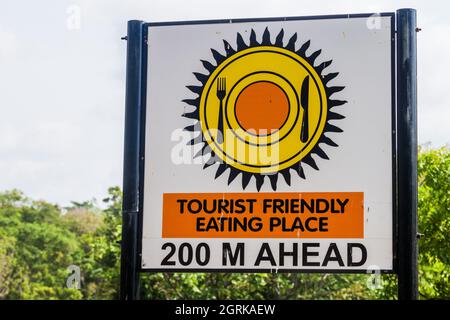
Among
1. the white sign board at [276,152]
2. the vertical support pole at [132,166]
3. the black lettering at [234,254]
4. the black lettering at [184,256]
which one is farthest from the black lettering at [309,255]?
the vertical support pole at [132,166]

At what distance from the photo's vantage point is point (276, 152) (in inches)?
185

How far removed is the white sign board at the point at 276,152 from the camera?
4613 mm

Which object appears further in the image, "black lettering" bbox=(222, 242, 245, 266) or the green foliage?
the green foliage

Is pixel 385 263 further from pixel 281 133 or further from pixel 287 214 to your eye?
pixel 281 133

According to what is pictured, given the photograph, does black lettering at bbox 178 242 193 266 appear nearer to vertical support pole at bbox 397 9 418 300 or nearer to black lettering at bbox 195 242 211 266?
black lettering at bbox 195 242 211 266

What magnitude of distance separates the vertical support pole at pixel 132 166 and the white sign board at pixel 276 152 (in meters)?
0.07

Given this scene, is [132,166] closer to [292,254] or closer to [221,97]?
[221,97]

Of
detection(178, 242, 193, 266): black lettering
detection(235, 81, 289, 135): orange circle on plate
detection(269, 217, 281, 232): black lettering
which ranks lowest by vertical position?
detection(178, 242, 193, 266): black lettering

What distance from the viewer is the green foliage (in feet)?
46.6

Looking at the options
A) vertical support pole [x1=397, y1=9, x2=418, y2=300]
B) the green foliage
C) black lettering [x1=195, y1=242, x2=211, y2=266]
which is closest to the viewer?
vertical support pole [x1=397, y1=9, x2=418, y2=300]

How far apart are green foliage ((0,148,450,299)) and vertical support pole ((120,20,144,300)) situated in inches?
386

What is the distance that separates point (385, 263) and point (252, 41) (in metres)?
1.51

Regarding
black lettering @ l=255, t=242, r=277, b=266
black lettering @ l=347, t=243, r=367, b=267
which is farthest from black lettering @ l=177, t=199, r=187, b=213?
black lettering @ l=347, t=243, r=367, b=267

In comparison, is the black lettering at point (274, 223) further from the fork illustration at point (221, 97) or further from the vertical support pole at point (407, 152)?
the vertical support pole at point (407, 152)
